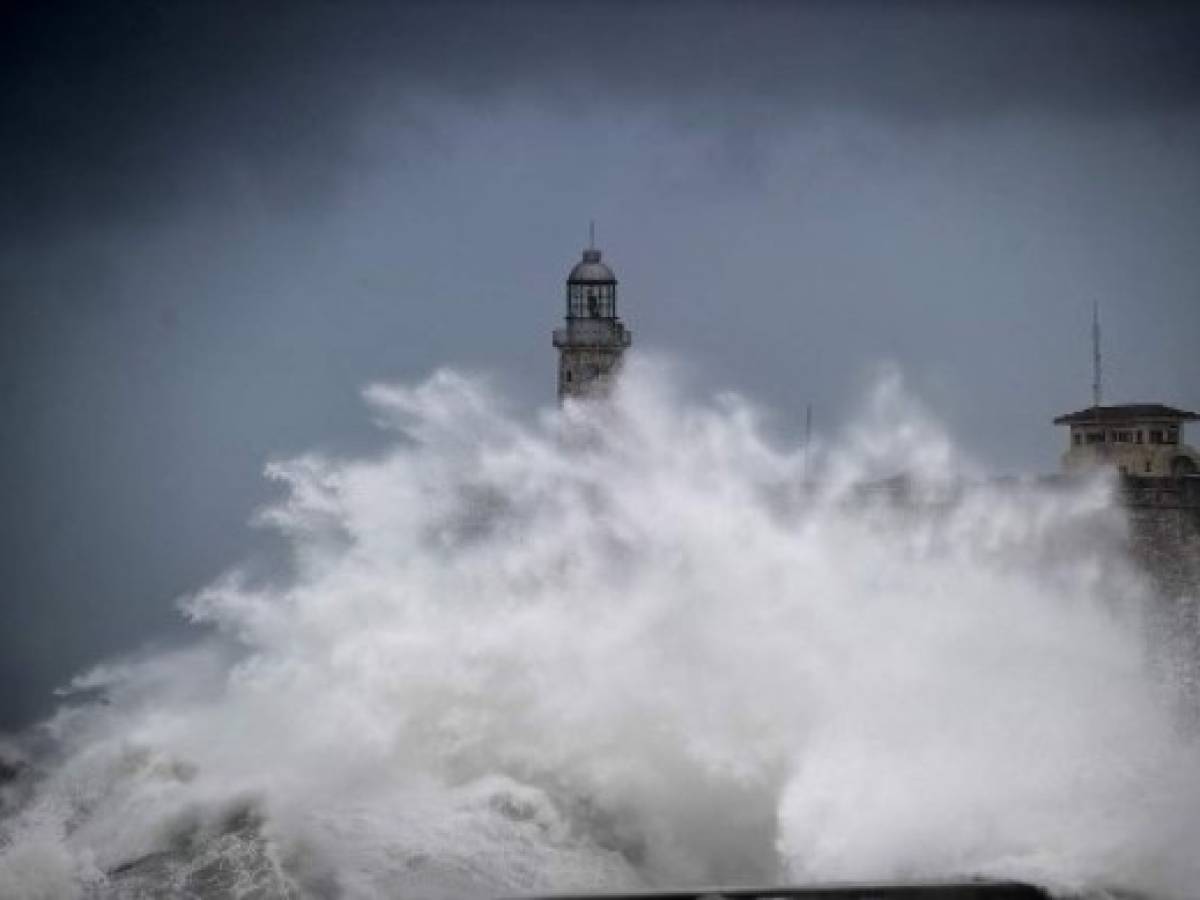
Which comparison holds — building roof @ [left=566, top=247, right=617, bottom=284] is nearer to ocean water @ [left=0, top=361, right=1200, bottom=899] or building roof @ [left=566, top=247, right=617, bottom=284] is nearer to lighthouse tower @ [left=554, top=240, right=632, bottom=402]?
lighthouse tower @ [left=554, top=240, right=632, bottom=402]

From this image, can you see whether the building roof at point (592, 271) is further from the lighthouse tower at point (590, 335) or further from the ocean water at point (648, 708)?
the ocean water at point (648, 708)

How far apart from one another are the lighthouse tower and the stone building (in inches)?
562

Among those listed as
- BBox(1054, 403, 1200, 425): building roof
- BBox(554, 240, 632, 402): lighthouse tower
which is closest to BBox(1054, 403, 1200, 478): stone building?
BBox(1054, 403, 1200, 425): building roof

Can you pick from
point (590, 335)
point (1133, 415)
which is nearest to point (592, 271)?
point (590, 335)

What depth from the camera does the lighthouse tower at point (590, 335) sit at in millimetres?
50531

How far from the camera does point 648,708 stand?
28.8 meters

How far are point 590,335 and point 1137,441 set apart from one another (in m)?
16.7

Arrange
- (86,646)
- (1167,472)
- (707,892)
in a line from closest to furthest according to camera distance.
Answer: (707,892)
(1167,472)
(86,646)

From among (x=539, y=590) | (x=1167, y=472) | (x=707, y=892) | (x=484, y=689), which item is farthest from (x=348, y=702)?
(x=1167, y=472)

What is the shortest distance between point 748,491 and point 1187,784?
10.2 metres

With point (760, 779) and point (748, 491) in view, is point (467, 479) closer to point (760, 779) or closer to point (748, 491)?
point (748, 491)

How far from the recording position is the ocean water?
23.9 meters

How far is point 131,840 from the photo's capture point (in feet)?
84.6

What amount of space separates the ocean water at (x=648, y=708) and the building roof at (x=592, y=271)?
17408 millimetres
